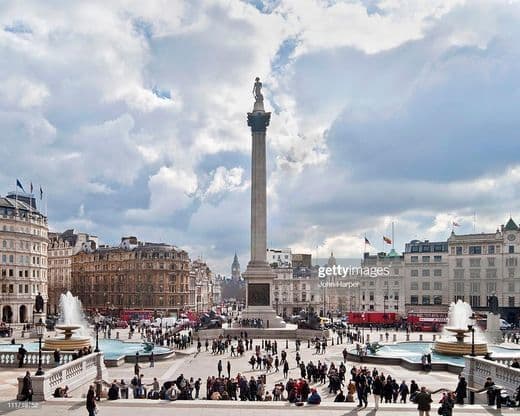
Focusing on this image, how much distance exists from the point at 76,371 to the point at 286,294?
12370 centimetres

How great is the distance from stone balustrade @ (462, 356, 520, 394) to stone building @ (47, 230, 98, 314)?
12456 cm

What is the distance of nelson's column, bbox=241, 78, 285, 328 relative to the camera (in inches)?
3252

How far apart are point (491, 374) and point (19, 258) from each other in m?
89.0

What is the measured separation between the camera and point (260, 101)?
306ft

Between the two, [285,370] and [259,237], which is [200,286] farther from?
[285,370]

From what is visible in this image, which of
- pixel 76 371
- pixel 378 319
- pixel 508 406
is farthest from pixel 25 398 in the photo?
pixel 378 319

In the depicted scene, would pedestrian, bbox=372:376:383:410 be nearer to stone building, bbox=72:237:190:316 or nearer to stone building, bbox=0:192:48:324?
stone building, bbox=0:192:48:324

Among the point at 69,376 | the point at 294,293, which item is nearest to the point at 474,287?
the point at 294,293

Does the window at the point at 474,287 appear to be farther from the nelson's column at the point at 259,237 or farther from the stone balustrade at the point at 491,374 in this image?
the stone balustrade at the point at 491,374

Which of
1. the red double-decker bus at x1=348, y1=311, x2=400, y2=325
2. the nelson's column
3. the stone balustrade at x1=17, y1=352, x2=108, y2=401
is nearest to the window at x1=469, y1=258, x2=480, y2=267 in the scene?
the red double-decker bus at x1=348, y1=311, x2=400, y2=325

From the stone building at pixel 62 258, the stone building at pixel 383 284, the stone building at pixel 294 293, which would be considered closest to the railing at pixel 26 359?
the stone building at pixel 383 284

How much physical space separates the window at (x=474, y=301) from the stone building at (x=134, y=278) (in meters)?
59.8

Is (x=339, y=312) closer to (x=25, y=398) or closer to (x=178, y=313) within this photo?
(x=178, y=313)

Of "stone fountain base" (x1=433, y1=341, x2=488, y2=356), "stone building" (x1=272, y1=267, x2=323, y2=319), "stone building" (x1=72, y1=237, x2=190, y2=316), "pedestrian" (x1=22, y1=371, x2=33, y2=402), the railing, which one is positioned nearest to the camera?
"pedestrian" (x1=22, y1=371, x2=33, y2=402)
